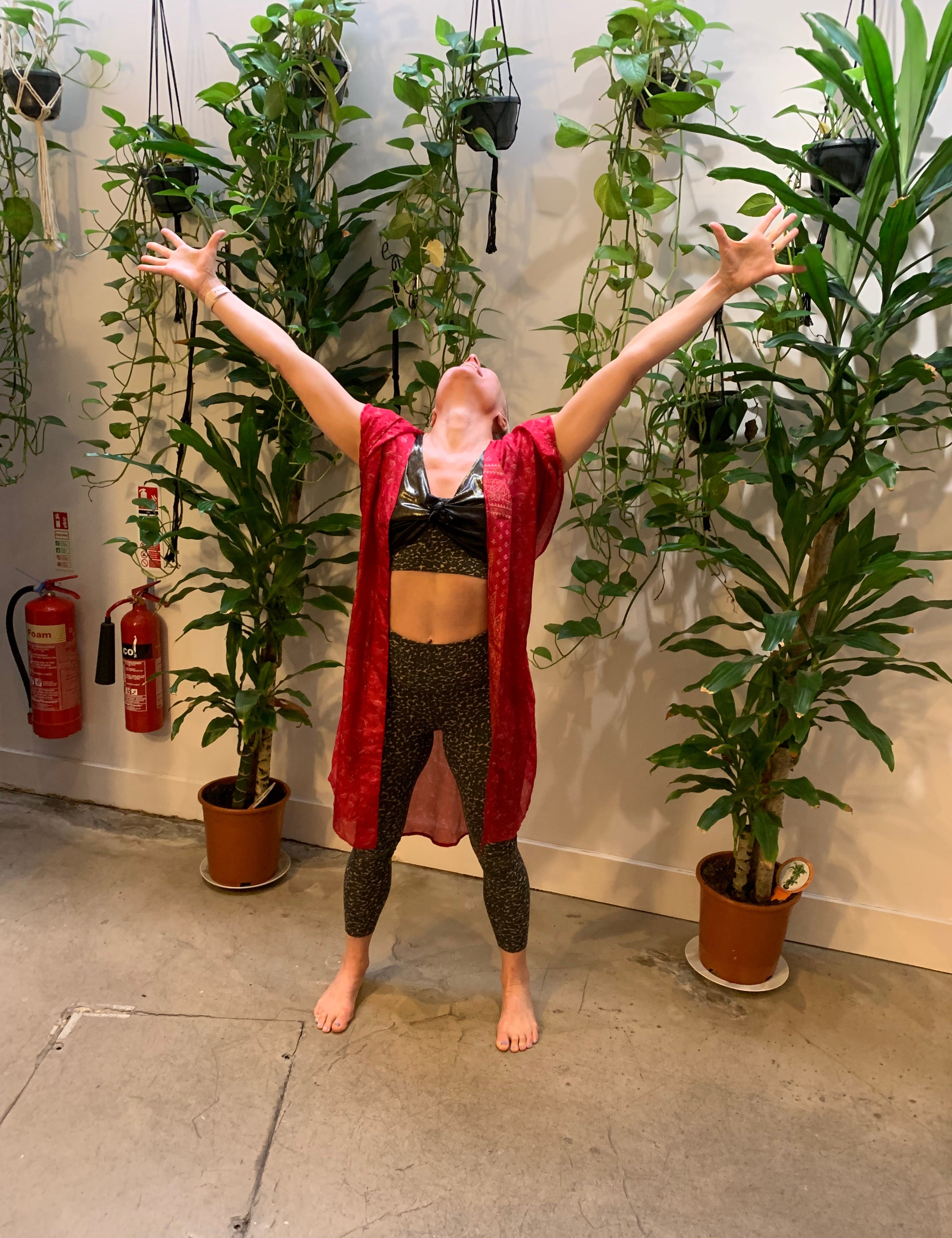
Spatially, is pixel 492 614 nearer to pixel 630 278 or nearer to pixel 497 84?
pixel 630 278

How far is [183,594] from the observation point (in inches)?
95.6

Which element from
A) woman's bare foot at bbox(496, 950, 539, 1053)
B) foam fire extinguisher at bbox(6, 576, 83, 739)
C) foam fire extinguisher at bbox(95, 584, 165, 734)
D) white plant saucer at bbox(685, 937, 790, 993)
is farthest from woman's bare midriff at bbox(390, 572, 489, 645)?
foam fire extinguisher at bbox(6, 576, 83, 739)

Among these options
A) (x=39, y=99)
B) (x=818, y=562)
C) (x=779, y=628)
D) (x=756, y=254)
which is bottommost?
(x=779, y=628)

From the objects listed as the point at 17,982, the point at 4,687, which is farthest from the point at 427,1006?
the point at 4,687

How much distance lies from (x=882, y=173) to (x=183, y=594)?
1.84 metres

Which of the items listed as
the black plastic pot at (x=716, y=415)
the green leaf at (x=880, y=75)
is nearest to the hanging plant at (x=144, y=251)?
the black plastic pot at (x=716, y=415)

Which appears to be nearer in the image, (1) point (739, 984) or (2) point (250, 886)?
(1) point (739, 984)

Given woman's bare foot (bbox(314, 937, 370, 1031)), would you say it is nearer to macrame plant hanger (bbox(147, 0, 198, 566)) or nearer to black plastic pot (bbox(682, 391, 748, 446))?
macrame plant hanger (bbox(147, 0, 198, 566))

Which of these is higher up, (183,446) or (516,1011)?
(183,446)

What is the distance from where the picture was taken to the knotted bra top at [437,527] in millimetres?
1745

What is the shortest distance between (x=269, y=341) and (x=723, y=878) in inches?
65.7

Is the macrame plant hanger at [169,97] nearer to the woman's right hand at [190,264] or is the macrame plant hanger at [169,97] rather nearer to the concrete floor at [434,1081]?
the woman's right hand at [190,264]

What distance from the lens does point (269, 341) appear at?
5.94 feet

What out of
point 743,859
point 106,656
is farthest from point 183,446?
point 743,859
